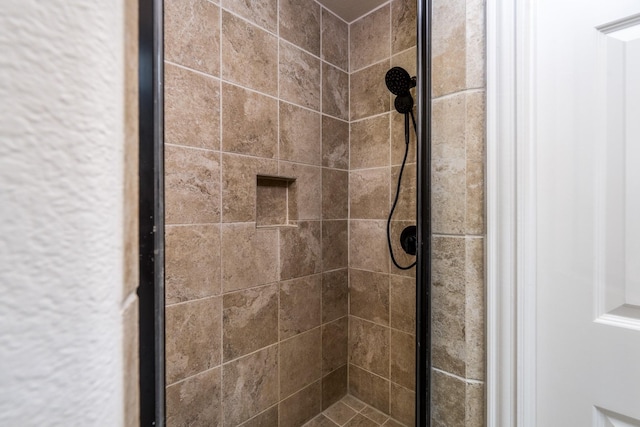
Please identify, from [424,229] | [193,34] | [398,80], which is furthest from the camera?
[398,80]

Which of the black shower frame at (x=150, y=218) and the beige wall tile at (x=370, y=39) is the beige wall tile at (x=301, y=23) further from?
the black shower frame at (x=150, y=218)

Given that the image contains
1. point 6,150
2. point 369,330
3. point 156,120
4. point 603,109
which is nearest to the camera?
point 6,150

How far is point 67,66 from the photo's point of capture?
0.42ft

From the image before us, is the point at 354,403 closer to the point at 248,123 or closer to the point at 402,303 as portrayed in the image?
the point at 402,303

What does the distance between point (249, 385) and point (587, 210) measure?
1.23 m

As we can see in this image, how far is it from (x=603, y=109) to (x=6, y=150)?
87 cm

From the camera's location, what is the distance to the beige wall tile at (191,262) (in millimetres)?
903

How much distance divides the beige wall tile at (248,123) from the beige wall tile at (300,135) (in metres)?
0.04

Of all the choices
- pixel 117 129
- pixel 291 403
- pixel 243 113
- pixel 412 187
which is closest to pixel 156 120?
pixel 117 129

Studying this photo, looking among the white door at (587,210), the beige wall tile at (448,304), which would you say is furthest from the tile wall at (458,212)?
the white door at (587,210)

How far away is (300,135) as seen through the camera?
1.28 metres

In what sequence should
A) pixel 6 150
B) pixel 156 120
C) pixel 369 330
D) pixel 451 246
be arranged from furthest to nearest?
1. pixel 369 330
2. pixel 451 246
3. pixel 156 120
4. pixel 6 150

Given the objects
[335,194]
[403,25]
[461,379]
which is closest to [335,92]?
[403,25]

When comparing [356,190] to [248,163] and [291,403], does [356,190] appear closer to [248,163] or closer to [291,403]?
[248,163]
